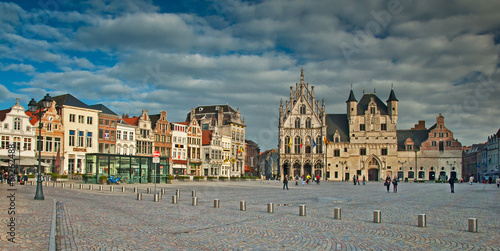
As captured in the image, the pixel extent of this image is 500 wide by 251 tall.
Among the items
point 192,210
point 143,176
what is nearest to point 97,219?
point 192,210

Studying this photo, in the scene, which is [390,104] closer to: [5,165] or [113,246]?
[5,165]

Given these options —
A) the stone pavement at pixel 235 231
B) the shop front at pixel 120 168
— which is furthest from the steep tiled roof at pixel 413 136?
the stone pavement at pixel 235 231

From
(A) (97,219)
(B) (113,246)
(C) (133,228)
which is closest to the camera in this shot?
(B) (113,246)

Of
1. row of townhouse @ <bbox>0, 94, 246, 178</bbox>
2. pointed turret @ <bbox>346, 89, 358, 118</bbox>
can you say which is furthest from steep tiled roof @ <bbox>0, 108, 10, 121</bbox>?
pointed turret @ <bbox>346, 89, 358, 118</bbox>

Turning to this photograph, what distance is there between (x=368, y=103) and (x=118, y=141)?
61138 millimetres

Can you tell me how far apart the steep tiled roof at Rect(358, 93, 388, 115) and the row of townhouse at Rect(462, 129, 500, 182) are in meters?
24.7

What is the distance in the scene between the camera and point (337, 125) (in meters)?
107

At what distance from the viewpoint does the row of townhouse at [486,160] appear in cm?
8944

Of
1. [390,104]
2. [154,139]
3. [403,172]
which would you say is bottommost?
[403,172]

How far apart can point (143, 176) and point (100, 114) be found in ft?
72.5

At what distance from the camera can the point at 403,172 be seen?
10038cm

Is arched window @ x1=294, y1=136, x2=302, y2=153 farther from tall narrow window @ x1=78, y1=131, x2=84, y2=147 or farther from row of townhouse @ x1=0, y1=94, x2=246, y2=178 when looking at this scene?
tall narrow window @ x1=78, y1=131, x2=84, y2=147

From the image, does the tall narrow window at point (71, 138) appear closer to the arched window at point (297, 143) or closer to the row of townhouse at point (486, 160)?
the arched window at point (297, 143)

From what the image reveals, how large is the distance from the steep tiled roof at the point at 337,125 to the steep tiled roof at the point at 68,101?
197 ft
